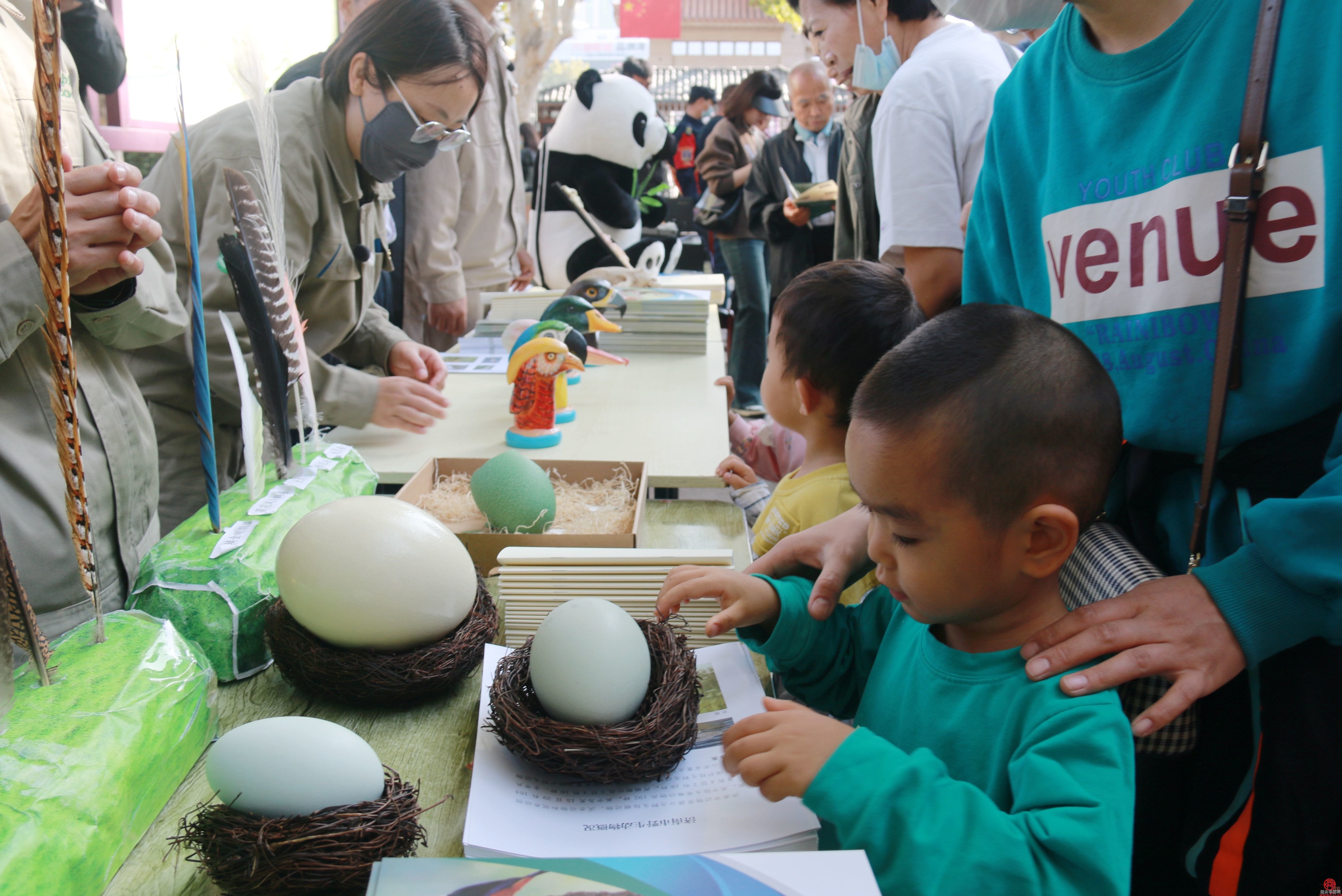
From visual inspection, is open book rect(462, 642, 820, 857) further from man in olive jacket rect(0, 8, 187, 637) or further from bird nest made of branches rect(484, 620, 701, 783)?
man in olive jacket rect(0, 8, 187, 637)

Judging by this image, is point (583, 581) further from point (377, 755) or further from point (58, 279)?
point (58, 279)

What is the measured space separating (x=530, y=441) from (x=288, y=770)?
1.33 metres

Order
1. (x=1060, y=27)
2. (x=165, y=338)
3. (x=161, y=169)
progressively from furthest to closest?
(x=161, y=169)
(x=165, y=338)
(x=1060, y=27)

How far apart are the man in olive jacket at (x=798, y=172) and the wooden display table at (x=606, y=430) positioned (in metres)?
2.02

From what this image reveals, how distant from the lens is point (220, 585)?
3.36 feet

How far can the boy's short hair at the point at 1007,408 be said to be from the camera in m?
0.80

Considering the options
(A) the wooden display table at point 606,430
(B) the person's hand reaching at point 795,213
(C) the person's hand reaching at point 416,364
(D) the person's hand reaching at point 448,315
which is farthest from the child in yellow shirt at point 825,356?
(B) the person's hand reaching at point 795,213

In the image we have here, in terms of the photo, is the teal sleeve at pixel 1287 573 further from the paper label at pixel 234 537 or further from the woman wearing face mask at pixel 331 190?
the woman wearing face mask at pixel 331 190

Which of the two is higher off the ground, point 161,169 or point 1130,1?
point 1130,1

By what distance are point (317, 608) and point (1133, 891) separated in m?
0.95

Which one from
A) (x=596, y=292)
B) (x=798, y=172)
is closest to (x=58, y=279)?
(x=596, y=292)

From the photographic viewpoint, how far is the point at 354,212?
205 centimetres

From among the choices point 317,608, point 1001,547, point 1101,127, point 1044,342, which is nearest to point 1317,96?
point 1101,127

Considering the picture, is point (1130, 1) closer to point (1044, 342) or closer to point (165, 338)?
point (1044, 342)
